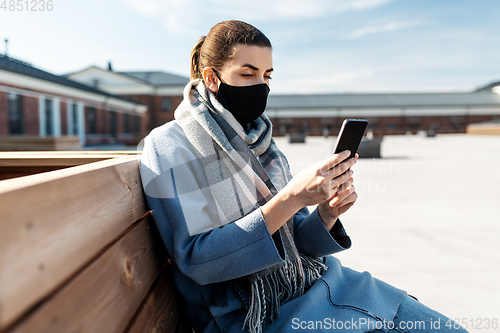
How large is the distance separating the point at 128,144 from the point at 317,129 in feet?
81.1

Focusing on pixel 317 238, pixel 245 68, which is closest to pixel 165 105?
pixel 245 68

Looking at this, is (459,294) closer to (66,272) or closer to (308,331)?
(308,331)

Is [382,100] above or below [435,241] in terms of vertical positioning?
above

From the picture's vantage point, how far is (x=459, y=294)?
2424mm

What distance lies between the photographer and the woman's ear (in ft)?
4.91

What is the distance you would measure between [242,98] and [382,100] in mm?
46676

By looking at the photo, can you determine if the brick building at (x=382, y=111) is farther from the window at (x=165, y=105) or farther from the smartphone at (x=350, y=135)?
the smartphone at (x=350, y=135)

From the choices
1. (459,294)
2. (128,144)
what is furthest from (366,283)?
(128,144)

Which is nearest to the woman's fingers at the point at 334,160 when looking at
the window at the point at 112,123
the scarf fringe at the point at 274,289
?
the scarf fringe at the point at 274,289

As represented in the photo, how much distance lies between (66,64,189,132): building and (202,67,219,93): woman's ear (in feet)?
101

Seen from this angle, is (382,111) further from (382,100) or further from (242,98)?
(242,98)

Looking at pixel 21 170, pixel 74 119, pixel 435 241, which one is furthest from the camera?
pixel 74 119

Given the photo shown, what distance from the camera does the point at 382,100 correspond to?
44188mm

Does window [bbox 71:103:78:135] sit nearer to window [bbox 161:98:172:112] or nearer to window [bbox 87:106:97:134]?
window [bbox 87:106:97:134]
